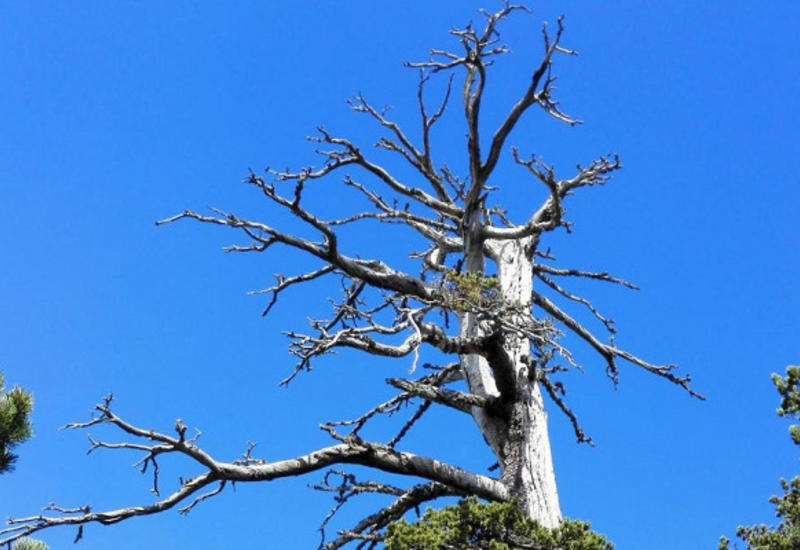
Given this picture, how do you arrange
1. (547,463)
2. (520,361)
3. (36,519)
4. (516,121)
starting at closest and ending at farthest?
(36,519) < (547,463) < (520,361) < (516,121)

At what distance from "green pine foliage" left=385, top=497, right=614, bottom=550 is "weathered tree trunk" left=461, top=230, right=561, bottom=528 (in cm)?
85

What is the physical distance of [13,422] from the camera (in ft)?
28.4

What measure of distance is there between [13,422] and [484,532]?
5.45m

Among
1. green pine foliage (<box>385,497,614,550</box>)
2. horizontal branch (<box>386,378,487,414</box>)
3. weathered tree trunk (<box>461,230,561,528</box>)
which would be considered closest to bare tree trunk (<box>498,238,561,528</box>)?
weathered tree trunk (<box>461,230,561,528</box>)

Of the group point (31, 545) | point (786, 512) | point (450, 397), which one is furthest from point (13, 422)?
point (786, 512)

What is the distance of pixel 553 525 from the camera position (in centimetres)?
711

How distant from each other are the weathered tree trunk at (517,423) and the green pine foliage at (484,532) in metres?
0.85

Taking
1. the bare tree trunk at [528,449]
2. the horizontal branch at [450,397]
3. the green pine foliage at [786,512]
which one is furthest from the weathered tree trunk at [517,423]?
the green pine foliage at [786,512]

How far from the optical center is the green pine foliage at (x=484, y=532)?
5.86m

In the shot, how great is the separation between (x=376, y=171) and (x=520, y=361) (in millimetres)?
3155

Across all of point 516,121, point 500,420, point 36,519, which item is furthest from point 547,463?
point 36,519

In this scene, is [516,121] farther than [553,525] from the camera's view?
Yes

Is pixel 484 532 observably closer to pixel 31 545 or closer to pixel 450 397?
pixel 450 397

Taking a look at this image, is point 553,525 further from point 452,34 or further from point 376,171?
point 452,34
